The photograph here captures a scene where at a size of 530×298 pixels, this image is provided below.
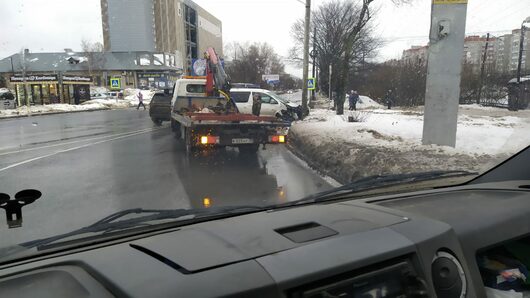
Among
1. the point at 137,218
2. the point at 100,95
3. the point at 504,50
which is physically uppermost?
the point at 504,50

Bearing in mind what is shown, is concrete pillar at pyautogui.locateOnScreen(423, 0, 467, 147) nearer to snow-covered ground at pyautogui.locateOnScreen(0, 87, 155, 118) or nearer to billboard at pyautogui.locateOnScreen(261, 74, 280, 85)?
billboard at pyautogui.locateOnScreen(261, 74, 280, 85)

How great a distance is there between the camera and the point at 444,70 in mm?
9062

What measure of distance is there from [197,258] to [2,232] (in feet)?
6.74

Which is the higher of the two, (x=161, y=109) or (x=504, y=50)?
(x=504, y=50)

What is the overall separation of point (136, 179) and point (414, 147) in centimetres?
518

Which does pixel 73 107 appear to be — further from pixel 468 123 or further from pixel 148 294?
pixel 148 294

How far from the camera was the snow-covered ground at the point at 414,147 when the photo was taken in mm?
4430

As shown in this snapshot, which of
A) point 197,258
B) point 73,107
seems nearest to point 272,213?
Result: point 197,258

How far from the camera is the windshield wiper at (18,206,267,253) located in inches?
82.6

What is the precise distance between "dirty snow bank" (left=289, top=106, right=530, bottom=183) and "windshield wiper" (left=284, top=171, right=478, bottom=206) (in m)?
0.48

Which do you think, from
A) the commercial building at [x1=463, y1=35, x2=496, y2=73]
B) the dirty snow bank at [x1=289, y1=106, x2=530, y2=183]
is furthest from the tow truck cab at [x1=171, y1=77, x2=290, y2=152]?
the commercial building at [x1=463, y1=35, x2=496, y2=73]

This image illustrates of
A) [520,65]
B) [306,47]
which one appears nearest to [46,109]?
[306,47]

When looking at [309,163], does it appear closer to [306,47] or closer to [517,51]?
[517,51]

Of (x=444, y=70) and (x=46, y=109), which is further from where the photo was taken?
(x=46, y=109)
